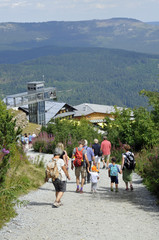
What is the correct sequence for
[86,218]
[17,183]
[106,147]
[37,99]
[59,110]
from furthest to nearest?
1. [59,110]
2. [37,99]
3. [106,147]
4. [17,183]
5. [86,218]

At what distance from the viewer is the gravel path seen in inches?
260

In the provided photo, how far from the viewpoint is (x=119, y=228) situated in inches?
276

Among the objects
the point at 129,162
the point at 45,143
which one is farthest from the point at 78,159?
the point at 45,143

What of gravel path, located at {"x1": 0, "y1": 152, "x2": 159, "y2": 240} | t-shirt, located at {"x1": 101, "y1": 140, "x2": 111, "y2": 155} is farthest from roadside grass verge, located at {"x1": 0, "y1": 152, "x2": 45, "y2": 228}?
t-shirt, located at {"x1": 101, "y1": 140, "x2": 111, "y2": 155}

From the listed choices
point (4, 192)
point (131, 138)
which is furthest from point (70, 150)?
point (4, 192)

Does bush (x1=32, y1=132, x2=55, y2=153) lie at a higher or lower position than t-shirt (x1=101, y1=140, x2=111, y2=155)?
lower

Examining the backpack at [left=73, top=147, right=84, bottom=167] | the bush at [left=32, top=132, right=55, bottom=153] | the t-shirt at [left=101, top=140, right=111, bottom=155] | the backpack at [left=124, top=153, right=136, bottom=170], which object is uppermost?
the backpack at [left=73, top=147, right=84, bottom=167]

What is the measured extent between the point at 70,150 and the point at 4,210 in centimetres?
1163

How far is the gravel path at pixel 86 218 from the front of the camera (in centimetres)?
661

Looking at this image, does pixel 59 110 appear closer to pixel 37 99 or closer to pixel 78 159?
pixel 37 99

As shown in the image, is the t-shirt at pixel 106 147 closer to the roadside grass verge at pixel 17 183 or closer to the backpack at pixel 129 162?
the roadside grass verge at pixel 17 183

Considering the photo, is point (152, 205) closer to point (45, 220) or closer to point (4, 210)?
point (45, 220)

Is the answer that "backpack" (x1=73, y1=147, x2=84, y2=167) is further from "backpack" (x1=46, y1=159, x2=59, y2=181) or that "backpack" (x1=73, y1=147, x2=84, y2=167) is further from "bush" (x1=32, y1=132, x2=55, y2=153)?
"bush" (x1=32, y1=132, x2=55, y2=153)

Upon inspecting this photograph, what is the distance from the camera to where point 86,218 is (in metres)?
7.61
